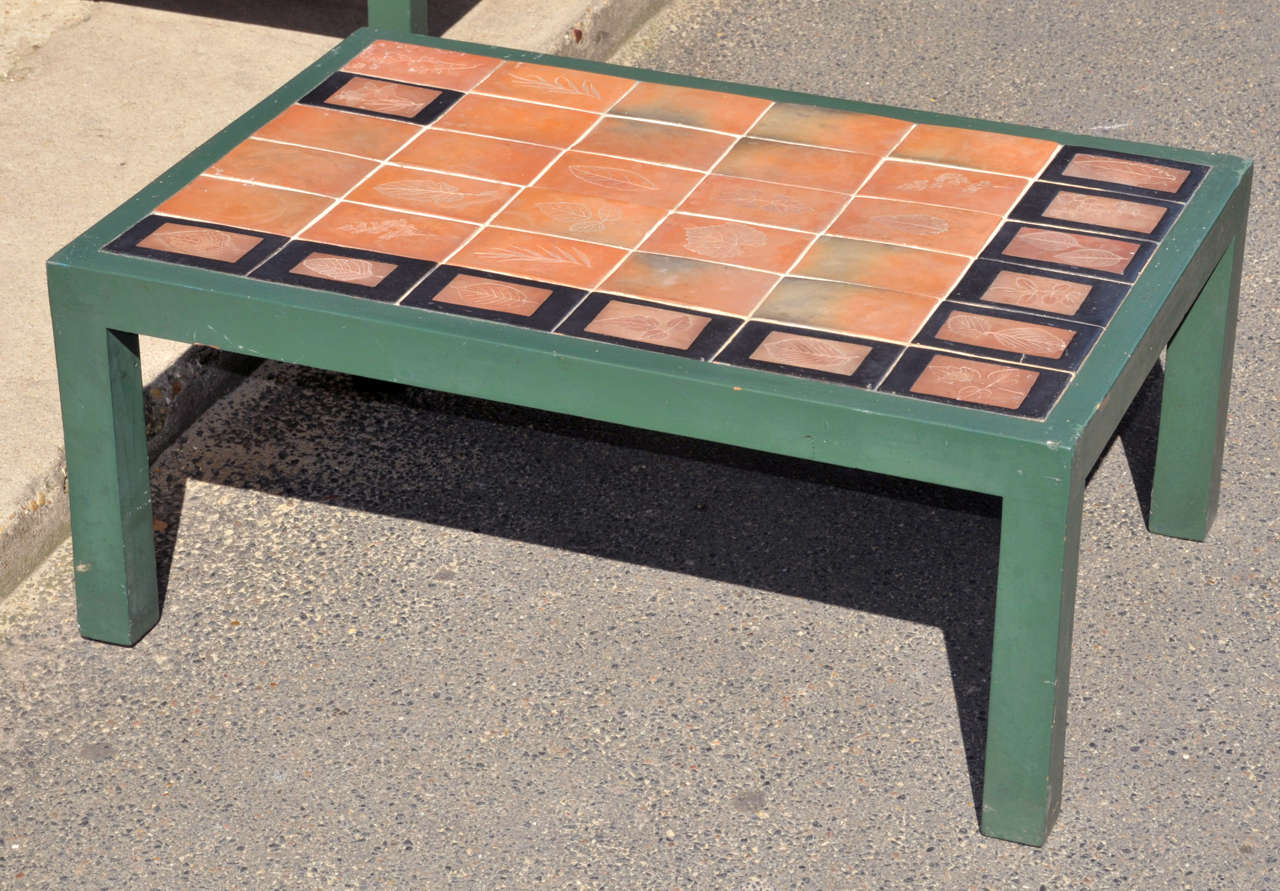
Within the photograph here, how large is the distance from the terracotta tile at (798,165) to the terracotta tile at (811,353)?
1.44 ft

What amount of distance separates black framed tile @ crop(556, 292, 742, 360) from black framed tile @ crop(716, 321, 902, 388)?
0.09 ft

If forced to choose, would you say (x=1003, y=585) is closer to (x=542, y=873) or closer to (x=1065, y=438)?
(x=1065, y=438)

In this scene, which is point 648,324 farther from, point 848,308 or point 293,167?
point 293,167

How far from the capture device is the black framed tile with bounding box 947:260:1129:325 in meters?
2.52

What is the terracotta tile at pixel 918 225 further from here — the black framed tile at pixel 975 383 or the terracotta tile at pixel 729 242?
the black framed tile at pixel 975 383

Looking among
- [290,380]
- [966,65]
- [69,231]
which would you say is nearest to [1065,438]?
[290,380]

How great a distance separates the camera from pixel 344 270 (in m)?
2.61

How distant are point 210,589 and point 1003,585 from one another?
1.28m

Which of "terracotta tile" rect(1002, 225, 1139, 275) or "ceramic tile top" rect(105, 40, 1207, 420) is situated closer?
"ceramic tile top" rect(105, 40, 1207, 420)

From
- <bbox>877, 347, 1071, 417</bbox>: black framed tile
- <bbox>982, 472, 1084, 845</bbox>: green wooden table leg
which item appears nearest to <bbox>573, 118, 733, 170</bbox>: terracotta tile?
<bbox>877, 347, 1071, 417</bbox>: black framed tile

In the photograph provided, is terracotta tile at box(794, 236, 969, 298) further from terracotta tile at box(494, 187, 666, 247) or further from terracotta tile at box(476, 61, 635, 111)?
terracotta tile at box(476, 61, 635, 111)

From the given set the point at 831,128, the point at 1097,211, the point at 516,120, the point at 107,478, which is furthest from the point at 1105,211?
the point at 107,478

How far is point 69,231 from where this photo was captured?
363 centimetres

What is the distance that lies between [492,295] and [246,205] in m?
0.44
